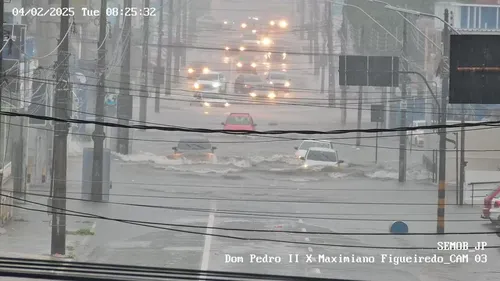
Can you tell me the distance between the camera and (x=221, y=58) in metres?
89.8

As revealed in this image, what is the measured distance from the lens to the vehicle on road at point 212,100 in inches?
2695

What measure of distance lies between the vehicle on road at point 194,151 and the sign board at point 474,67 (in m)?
33.7

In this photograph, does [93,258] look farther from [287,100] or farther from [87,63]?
[287,100]

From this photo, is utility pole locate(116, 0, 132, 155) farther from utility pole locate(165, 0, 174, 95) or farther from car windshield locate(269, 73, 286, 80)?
car windshield locate(269, 73, 286, 80)

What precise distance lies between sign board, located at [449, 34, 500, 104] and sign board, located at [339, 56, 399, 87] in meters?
19.9

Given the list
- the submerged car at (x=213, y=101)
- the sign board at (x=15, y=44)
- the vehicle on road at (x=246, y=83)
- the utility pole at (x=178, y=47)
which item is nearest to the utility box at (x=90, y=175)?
the sign board at (x=15, y=44)

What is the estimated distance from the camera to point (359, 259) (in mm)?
28891

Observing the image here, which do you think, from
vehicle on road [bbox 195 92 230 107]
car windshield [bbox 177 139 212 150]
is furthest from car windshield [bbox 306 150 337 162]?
vehicle on road [bbox 195 92 230 107]

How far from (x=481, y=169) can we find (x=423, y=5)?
35222 mm

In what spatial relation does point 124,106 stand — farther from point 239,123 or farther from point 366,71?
point 366,71

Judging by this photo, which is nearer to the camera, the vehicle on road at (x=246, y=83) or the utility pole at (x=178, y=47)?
the vehicle on road at (x=246, y=83)

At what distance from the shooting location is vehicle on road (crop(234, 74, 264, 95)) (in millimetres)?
72144

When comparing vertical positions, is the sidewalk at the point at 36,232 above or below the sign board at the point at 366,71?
below

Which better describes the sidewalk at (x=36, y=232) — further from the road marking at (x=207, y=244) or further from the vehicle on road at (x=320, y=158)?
the vehicle on road at (x=320, y=158)
